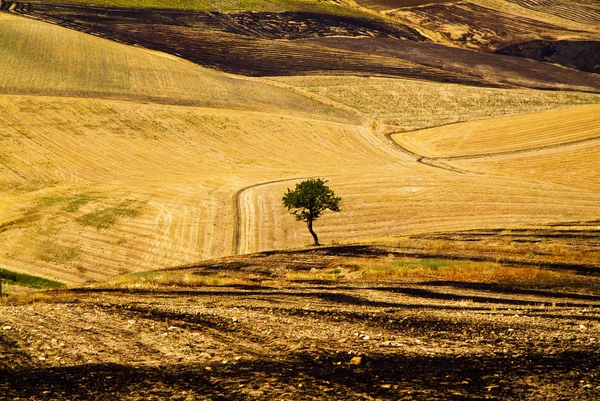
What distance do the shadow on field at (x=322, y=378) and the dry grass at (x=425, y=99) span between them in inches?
3168

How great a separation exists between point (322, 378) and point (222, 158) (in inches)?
2503

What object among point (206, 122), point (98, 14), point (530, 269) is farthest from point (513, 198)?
point (98, 14)

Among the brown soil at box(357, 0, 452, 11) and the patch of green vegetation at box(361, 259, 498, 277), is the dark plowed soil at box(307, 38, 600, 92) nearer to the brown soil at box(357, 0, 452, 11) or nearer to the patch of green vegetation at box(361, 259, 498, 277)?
the brown soil at box(357, 0, 452, 11)

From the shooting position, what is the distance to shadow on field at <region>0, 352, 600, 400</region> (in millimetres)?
14500

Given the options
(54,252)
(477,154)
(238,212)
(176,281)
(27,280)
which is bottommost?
(54,252)

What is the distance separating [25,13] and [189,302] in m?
113

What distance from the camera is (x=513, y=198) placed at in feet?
203

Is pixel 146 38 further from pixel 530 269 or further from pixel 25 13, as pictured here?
pixel 530 269

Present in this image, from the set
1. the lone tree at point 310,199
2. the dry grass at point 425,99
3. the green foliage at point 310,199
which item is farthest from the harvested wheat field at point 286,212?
the green foliage at point 310,199

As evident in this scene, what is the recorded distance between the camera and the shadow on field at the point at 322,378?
14500 mm

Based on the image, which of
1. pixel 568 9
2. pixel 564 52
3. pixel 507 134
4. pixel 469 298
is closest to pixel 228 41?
pixel 507 134

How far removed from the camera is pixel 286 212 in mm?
58406

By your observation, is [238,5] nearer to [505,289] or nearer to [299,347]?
[505,289]

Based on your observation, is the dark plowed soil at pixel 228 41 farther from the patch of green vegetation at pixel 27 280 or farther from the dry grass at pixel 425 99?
the patch of green vegetation at pixel 27 280
